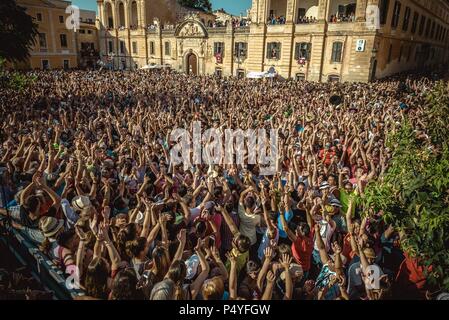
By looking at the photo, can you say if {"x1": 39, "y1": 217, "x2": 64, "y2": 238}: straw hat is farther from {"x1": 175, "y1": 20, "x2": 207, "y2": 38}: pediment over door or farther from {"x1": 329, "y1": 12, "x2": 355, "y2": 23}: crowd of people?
{"x1": 175, "y1": 20, "x2": 207, "y2": 38}: pediment over door

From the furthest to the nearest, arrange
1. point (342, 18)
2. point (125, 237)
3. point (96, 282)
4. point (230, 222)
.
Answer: point (342, 18) < point (230, 222) < point (125, 237) < point (96, 282)

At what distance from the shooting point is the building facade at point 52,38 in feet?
136

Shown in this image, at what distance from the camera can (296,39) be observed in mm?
29125

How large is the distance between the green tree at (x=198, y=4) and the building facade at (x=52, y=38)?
71.0ft

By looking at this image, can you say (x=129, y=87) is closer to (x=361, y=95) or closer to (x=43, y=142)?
(x=43, y=142)

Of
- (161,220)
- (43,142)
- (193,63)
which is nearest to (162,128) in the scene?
(43,142)

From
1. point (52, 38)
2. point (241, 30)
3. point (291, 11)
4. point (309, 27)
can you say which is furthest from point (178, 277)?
point (52, 38)

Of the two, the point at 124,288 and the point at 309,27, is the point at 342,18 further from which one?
the point at 124,288

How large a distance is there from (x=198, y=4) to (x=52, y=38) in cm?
3068

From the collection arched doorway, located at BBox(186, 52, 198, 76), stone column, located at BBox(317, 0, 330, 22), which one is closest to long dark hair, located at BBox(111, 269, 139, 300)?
stone column, located at BBox(317, 0, 330, 22)

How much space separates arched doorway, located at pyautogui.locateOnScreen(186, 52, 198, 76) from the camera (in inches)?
1533

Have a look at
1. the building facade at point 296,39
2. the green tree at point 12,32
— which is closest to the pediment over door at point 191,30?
the building facade at point 296,39

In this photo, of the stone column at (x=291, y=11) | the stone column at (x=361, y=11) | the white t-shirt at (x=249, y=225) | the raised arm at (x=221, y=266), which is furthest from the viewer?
the stone column at (x=291, y=11)

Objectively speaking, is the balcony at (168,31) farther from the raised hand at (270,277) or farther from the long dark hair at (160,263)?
the raised hand at (270,277)
